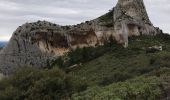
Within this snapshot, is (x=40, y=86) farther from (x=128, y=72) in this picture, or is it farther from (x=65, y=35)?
(x=65, y=35)

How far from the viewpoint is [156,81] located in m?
36.2

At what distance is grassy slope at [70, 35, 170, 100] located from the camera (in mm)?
34188

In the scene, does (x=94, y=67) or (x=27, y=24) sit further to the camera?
(x=27, y=24)

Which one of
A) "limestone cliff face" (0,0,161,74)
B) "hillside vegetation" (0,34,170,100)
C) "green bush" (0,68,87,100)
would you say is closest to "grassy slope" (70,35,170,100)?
"hillside vegetation" (0,34,170,100)

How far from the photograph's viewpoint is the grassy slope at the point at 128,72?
34.2 meters

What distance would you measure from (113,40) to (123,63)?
12.1m

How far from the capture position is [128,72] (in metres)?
52.9

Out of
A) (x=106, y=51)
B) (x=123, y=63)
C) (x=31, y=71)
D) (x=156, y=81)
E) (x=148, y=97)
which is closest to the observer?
(x=148, y=97)

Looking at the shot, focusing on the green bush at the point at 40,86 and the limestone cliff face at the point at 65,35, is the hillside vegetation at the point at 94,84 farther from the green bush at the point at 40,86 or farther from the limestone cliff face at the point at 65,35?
the limestone cliff face at the point at 65,35

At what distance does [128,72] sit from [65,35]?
86.4 ft

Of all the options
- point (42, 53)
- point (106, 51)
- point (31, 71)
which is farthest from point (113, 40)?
point (31, 71)

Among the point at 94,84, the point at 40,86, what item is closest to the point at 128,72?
the point at 94,84

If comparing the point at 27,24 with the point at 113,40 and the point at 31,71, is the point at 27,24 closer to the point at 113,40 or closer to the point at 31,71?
the point at 113,40

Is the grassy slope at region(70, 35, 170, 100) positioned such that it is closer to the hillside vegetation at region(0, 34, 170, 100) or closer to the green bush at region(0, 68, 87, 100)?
the hillside vegetation at region(0, 34, 170, 100)
